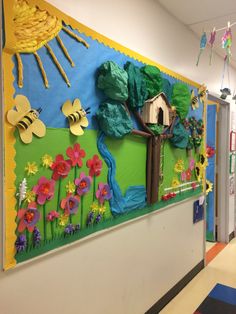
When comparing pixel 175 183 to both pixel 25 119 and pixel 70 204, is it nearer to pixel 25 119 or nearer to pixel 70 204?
pixel 70 204

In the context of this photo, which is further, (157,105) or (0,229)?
(157,105)

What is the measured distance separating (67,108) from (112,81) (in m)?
0.32

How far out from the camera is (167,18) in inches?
87.8

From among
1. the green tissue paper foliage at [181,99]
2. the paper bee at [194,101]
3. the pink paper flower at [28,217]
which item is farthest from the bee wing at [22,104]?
the paper bee at [194,101]

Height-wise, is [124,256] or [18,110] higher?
[18,110]

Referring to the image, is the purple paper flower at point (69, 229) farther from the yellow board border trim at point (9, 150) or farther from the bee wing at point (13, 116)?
the bee wing at point (13, 116)

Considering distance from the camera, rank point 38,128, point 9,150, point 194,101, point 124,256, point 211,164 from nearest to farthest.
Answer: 1. point 9,150
2. point 38,128
3. point 124,256
4. point 194,101
5. point 211,164

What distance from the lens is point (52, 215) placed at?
50.5 inches

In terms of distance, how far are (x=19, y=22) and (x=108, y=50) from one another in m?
0.59

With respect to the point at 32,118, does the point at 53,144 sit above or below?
below

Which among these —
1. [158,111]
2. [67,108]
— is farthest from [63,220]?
[158,111]

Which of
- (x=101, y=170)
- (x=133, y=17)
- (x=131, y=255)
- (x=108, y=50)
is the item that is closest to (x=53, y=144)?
(x=101, y=170)

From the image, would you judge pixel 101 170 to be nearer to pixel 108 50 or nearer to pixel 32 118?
pixel 32 118

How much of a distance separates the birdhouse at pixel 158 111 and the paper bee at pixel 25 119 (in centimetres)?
86
